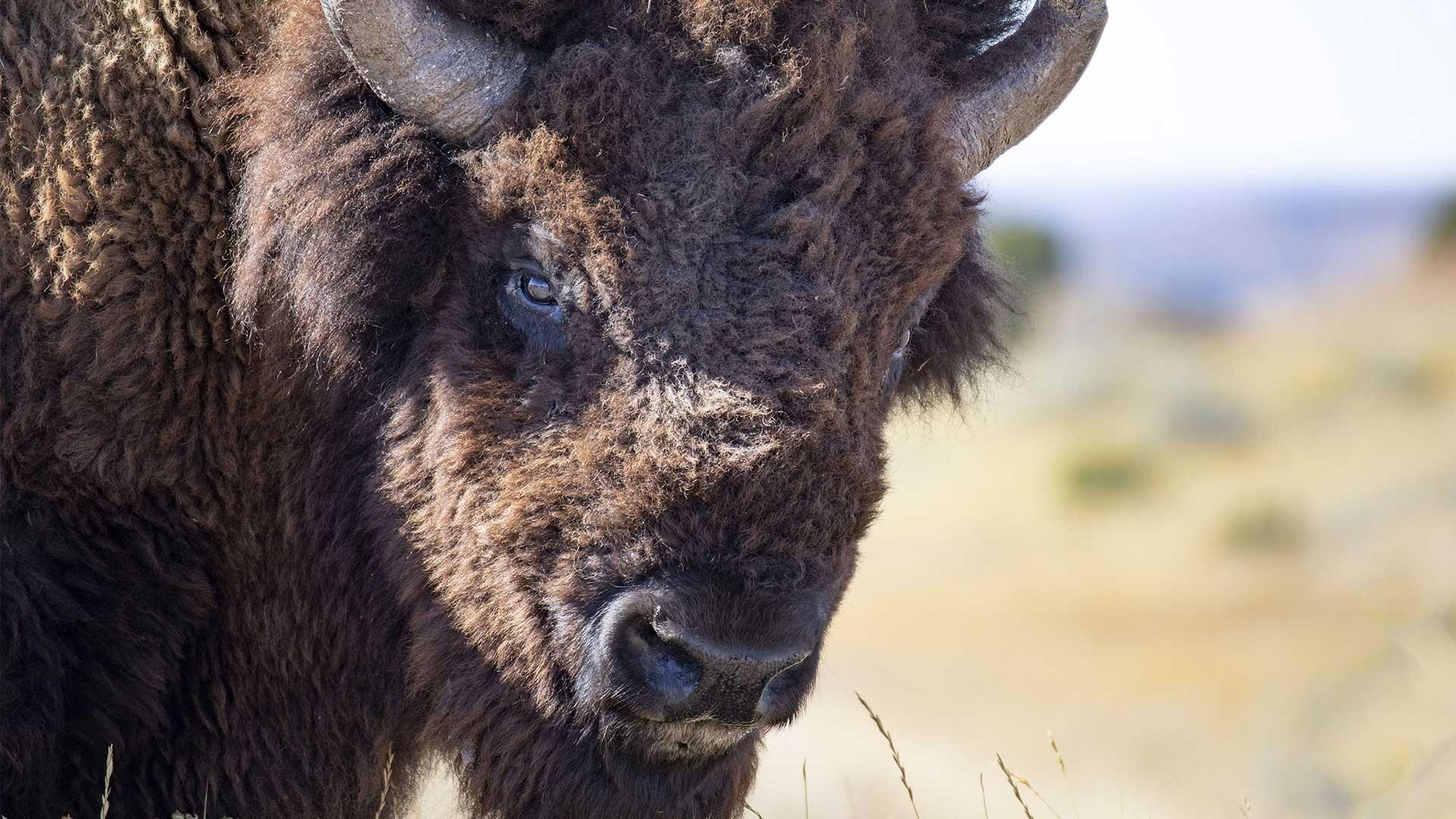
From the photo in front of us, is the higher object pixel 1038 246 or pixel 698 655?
pixel 698 655

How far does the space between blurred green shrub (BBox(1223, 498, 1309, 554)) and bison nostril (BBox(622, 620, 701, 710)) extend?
31919 mm

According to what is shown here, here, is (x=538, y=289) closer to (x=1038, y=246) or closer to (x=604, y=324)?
(x=604, y=324)

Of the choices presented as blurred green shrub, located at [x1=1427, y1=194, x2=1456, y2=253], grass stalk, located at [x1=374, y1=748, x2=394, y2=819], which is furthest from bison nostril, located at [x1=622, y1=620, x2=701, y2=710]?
blurred green shrub, located at [x1=1427, y1=194, x2=1456, y2=253]

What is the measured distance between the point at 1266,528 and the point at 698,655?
112 ft

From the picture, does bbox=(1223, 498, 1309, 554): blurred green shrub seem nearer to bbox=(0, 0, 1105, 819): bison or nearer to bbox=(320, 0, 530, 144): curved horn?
bbox=(0, 0, 1105, 819): bison

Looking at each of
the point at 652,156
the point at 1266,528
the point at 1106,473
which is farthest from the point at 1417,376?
the point at 652,156

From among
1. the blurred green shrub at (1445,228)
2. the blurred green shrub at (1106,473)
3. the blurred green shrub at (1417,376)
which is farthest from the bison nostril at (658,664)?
the blurred green shrub at (1445,228)

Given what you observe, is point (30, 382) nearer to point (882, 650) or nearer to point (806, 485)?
point (806, 485)

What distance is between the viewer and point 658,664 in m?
2.98

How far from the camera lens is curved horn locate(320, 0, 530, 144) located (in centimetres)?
332

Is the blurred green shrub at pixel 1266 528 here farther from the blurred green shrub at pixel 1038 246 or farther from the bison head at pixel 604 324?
the bison head at pixel 604 324

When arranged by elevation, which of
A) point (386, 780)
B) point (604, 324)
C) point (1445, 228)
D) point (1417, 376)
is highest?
point (604, 324)

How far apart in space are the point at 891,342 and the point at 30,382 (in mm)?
2148

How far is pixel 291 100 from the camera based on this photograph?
3480 millimetres
